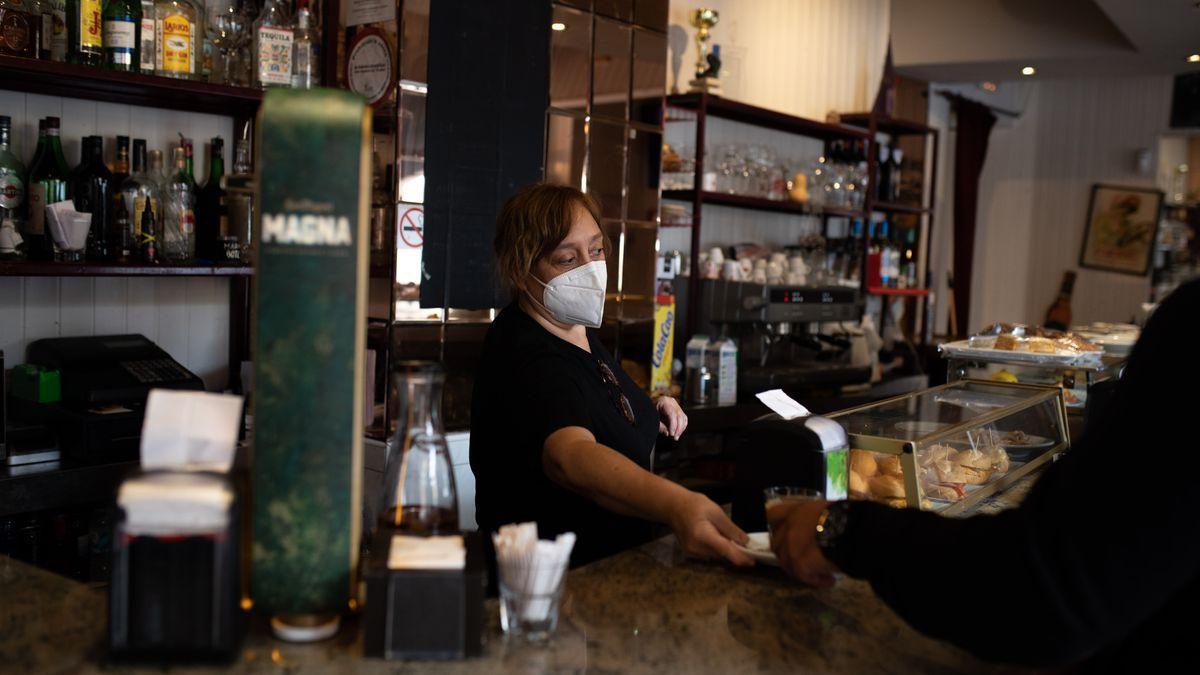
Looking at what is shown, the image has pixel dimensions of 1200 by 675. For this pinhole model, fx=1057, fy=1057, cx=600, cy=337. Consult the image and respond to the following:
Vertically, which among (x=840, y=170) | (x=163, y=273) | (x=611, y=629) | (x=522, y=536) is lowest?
(x=611, y=629)

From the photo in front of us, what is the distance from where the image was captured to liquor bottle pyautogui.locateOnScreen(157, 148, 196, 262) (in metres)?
3.08

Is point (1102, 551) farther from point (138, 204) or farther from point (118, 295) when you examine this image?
point (118, 295)

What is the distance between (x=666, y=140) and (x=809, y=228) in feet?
5.03

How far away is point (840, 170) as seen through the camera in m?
5.97

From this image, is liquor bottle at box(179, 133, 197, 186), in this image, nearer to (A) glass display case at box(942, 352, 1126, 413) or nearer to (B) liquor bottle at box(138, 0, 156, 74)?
(B) liquor bottle at box(138, 0, 156, 74)

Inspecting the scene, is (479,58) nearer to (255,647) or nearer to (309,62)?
(309,62)

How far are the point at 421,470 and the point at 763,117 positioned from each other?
175 inches

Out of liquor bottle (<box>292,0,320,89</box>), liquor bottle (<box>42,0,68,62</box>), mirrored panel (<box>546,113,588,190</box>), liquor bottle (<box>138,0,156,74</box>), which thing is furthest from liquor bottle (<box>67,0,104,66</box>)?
mirrored panel (<box>546,113,588,190</box>)

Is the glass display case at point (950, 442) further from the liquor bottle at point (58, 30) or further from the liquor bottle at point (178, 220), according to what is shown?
the liquor bottle at point (58, 30)

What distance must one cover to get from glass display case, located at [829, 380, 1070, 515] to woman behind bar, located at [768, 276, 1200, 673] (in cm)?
61

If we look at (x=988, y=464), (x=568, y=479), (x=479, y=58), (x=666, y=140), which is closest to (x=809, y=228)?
(x=666, y=140)

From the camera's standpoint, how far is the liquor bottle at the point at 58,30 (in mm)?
2789

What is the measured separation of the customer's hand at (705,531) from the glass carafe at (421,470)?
433mm

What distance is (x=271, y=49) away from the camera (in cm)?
313
